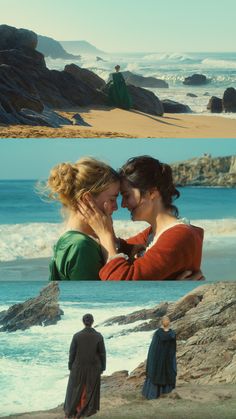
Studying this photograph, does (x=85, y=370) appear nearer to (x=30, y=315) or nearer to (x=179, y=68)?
(x=30, y=315)

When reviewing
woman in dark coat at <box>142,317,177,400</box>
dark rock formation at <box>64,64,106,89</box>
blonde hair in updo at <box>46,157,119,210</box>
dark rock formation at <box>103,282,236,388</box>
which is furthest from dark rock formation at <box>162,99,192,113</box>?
woman in dark coat at <box>142,317,177,400</box>

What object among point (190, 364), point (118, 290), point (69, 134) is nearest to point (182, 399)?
point (190, 364)

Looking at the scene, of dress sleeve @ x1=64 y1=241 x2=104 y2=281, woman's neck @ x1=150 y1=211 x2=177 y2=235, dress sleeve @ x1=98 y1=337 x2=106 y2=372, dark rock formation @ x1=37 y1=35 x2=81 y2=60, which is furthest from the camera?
dress sleeve @ x1=98 y1=337 x2=106 y2=372

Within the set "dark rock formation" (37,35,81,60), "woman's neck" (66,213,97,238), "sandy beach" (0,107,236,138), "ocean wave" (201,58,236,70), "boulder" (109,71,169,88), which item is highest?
"dark rock formation" (37,35,81,60)

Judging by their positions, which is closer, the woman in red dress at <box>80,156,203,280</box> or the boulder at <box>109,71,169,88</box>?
the woman in red dress at <box>80,156,203,280</box>

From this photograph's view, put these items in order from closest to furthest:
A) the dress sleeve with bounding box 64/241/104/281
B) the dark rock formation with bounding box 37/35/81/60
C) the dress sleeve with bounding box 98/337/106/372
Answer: the dress sleeve with bounding box 64/241/104/281 < the dark rock formation with bounding box 37/35/81/60 < the dress sleeve with bounding box 98/337/106/372

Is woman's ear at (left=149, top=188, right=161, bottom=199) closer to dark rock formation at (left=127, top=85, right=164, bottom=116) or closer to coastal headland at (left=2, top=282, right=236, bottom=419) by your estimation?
dark rock formation at (left=127, top=85, right=164, bottom=116)

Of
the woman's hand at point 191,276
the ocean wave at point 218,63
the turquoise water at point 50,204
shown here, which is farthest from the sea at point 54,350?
the ocean wave at point 218,63
